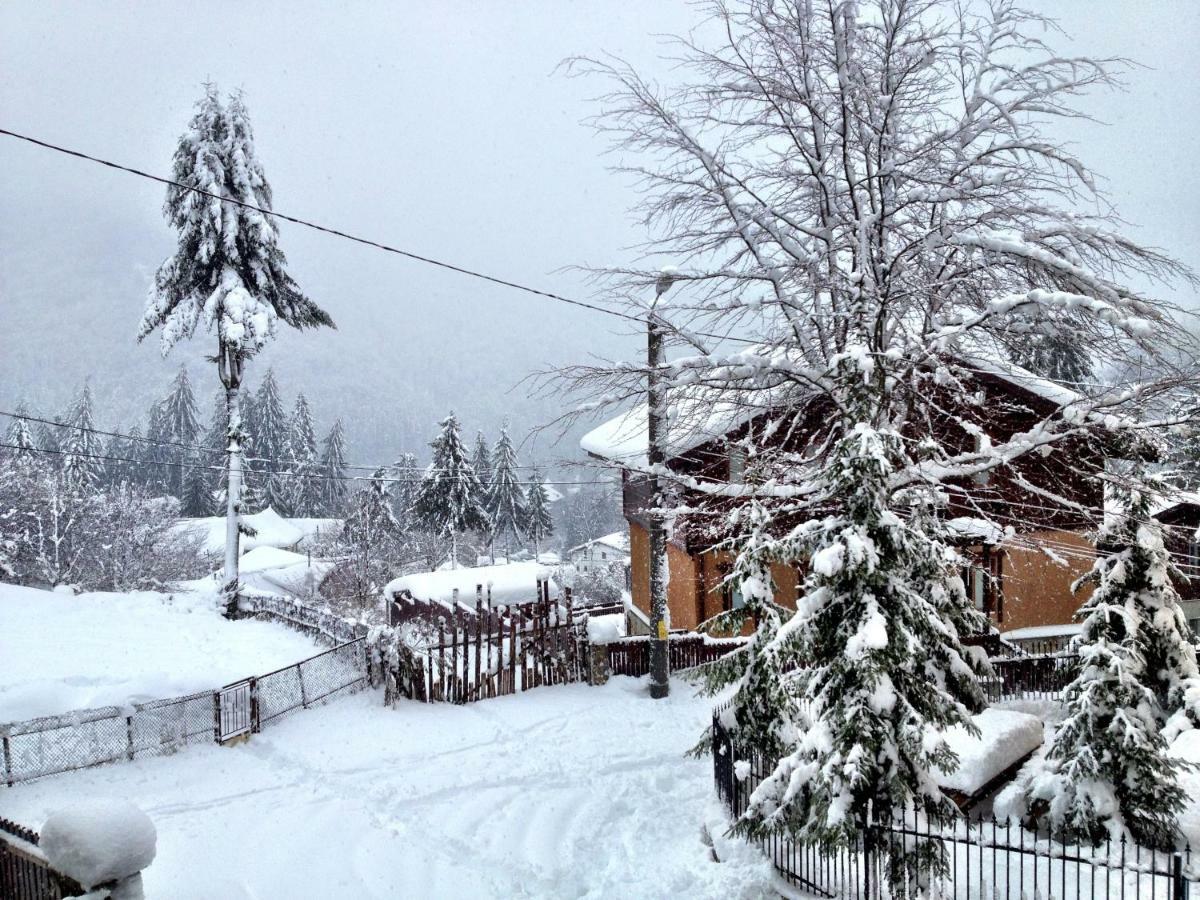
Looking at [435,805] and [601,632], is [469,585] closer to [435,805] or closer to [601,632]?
[601,632]

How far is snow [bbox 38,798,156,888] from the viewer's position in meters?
5.50

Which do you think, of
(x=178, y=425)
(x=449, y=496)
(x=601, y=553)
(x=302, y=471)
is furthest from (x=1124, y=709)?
(x=178, y=425)

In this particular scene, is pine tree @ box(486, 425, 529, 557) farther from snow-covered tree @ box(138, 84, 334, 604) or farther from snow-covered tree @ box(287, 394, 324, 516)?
snow-covered tree @ box(138, 84, 334, 604)

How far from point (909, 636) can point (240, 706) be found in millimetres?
10735

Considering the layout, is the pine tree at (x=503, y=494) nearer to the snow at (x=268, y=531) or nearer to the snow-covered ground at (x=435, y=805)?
the snow at (x=268, y=531)

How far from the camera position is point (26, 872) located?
20.2 ft

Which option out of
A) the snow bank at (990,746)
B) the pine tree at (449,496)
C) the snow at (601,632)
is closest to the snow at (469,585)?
the snow at (601,632)

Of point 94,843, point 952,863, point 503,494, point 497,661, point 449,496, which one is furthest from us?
point 503,494

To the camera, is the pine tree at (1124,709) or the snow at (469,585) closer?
the pine tree at (1124,709)

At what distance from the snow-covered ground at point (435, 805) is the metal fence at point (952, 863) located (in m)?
0.52

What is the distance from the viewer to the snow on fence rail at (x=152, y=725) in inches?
407

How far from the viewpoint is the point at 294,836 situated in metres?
8.38

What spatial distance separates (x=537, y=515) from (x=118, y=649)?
55515 millimetres

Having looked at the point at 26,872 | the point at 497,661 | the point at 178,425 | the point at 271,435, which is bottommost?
the point at 497,661
